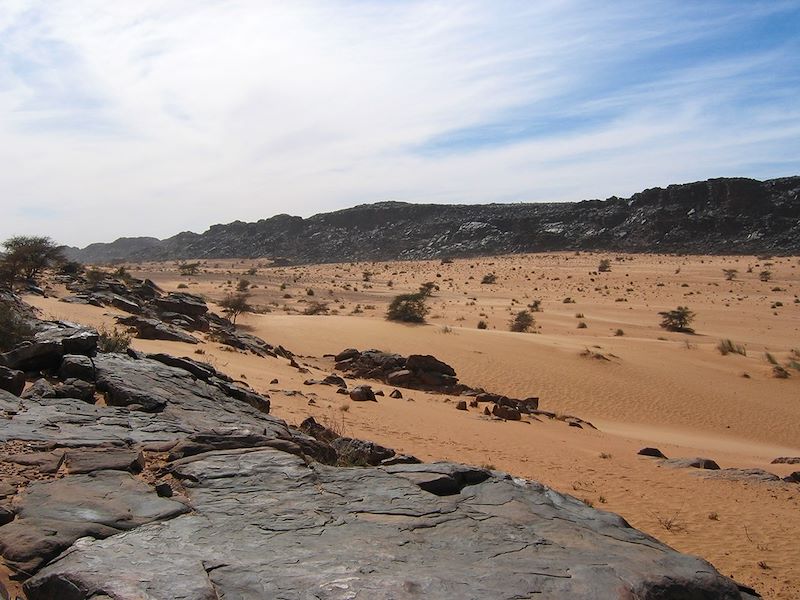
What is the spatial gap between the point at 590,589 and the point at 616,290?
45.0 meters

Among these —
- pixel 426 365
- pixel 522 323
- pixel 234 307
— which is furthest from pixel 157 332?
pixel 522 323

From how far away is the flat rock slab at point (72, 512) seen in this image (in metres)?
4.02

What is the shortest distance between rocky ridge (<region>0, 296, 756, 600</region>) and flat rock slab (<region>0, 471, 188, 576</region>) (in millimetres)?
13

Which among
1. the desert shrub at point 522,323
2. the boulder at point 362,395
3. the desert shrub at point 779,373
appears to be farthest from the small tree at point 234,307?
the desert shrub at point 779,373

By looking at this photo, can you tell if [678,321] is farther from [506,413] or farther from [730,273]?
[730,273]

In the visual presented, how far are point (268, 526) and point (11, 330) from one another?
756 cm

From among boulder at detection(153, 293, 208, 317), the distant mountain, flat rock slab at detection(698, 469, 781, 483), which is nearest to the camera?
flat rock slab at detection(698, 469, 781, 483)

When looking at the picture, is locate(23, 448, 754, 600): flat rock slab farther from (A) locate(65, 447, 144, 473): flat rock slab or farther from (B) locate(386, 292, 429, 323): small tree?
(B) locate(386, 292, 429, 323): small tree

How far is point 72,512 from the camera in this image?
177 inches

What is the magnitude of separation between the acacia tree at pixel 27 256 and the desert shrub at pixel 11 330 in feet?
60.8

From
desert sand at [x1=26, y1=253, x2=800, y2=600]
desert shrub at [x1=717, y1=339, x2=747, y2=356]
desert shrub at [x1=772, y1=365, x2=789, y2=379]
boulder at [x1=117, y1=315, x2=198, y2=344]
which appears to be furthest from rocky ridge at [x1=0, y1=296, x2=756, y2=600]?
desert shrub at [x1=717, y1=339, x2=747, y2=356]

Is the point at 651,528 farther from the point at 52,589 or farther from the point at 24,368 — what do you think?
the point at 24,368

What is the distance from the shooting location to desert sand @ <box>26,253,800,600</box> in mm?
9305

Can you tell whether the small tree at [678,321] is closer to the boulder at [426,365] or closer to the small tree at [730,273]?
the boulder at [426,365]
